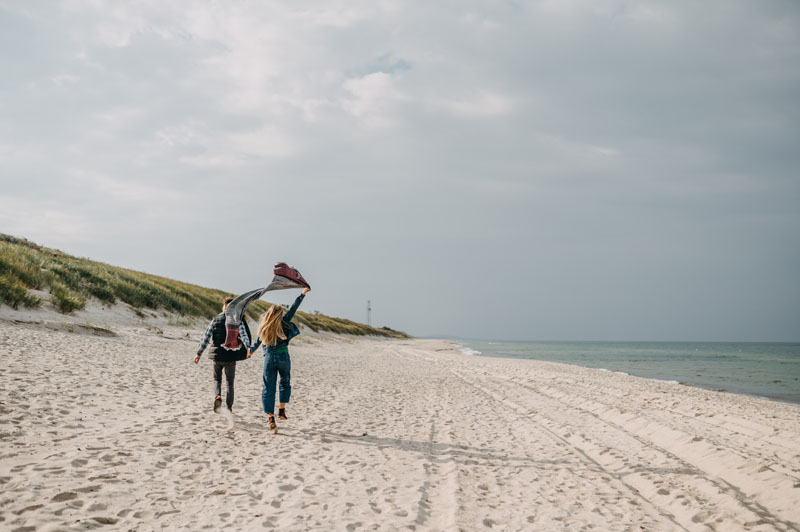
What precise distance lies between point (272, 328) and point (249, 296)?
3.73ft

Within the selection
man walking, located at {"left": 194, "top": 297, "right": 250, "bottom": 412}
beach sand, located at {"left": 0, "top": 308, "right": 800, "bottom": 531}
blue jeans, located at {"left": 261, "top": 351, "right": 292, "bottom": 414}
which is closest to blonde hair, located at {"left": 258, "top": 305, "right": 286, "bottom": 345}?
blue jeans, located at {"left": 261, "top": 351, "right": 292, "bottom": 414}

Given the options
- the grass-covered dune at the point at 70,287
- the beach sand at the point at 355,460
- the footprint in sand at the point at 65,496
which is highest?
the grass-covered dune at the point at 70,287

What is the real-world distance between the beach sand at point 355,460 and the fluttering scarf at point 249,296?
64.4 inches

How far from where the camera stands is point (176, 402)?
9.48 metres

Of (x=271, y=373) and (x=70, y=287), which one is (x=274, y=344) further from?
(x=70, y=287)

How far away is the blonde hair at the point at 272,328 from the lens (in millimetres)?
7961

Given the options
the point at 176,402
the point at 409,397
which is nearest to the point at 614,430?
the point at 409,397

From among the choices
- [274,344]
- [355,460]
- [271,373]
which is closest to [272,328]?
[274,344]

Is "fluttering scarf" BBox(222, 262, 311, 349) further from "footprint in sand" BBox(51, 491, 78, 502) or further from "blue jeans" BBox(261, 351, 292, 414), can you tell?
"footprint in sand" BBox(51, 491, 78, 502)

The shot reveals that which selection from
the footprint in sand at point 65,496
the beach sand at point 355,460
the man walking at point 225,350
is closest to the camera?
the footprint in sand at point 65,496

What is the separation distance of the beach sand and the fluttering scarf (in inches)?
64.4

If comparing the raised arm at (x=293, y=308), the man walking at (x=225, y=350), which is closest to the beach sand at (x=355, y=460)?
the man walking at (x=225, y=350)

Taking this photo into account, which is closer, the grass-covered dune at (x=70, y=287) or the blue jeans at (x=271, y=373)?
the blue jeans at (x=271, y=373)

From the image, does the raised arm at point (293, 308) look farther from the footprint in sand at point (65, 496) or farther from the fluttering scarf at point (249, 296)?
the footprint in sand at point (65, 496)
